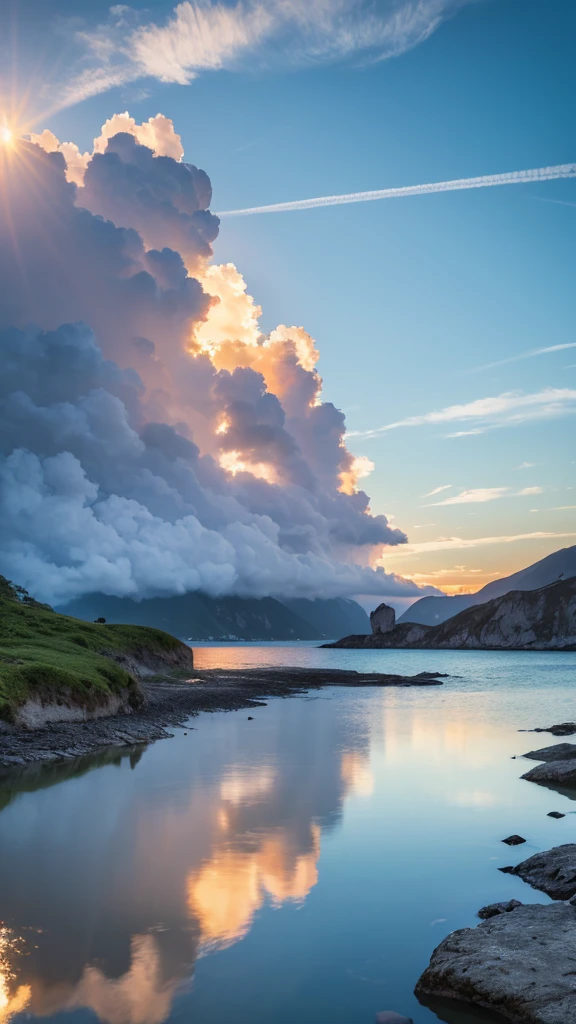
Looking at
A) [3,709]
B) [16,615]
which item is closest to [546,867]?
[3,709]

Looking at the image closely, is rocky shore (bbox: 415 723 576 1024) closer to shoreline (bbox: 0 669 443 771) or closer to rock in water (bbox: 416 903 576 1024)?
rock in water (bbox: 416 903 576 1024)

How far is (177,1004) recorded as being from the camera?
10.6 meters

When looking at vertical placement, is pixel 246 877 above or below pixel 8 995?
below

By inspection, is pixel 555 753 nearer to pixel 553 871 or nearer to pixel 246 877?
pixel 553 871

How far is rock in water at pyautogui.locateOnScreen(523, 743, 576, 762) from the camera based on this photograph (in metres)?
32.1

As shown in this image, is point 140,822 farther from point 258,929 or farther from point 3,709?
point 3,709

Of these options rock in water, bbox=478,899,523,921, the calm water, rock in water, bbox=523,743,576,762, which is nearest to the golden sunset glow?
the calm water

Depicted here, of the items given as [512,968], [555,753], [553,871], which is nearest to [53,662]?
[555,753]

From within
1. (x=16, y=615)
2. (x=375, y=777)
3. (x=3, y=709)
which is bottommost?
(x=375, y=777)

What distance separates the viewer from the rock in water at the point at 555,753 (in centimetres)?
3211

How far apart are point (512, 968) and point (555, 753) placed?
→ 24728 millimetres

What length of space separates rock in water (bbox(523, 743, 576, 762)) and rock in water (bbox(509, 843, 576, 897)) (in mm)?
15948

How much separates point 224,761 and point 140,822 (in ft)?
39.5

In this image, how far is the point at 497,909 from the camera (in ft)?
45.8
